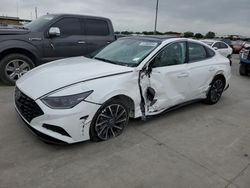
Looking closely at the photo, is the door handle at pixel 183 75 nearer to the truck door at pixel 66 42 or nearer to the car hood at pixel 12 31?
the truck door at pixel 66 42

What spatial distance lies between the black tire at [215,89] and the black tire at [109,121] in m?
2.43

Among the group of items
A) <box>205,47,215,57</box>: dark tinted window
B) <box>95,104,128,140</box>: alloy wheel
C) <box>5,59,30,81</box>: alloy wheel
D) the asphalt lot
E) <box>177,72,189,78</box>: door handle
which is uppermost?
<box>205,47,215,57</box>: dark tinted window

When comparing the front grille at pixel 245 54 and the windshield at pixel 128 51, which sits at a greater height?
the windshield at pixel 128 51

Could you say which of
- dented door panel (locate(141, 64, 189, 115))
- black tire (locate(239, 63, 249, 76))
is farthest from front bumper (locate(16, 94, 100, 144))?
black tire (locate(239, 63, 249, 76))

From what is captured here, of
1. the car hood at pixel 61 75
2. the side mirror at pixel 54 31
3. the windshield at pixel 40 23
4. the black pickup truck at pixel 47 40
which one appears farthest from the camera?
the windshield at pixel 40 23

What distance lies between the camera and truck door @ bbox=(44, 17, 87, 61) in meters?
5.95

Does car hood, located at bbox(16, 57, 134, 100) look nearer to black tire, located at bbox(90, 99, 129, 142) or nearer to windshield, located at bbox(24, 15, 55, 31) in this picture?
black tire, located at bbox(90, 99, 129, 142)

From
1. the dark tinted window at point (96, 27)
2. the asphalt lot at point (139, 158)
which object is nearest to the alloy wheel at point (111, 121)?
the asphalt lot at point (139, 158)

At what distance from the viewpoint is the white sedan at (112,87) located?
2.71m

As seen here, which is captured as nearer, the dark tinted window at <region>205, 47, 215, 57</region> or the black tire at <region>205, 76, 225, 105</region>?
the dark tinted window at <region>205, 47, 215, 57</region>

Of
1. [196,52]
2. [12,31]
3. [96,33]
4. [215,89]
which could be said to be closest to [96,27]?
[96,33]

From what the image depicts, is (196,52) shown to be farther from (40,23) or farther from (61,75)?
(40,23)

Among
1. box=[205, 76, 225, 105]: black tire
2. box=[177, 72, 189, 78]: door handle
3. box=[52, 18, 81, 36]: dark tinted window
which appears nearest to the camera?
box=[177, 72, 189, 78]: door handle

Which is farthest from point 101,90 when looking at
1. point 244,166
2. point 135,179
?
point 244,166
